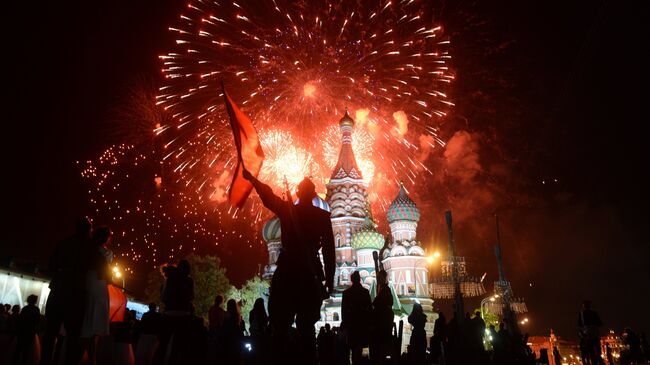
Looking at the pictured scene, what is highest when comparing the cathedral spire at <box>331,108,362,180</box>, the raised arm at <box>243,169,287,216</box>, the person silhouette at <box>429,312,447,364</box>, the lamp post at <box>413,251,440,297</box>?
the cathedral spire at <box>331,108,362,180</box>

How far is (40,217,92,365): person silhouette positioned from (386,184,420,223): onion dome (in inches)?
1766

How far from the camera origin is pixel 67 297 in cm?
543

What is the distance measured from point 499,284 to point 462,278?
3.27 m

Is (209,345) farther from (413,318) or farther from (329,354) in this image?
(413,318)

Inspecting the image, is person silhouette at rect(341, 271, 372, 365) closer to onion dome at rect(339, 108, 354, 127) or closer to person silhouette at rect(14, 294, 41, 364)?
person silhouette at rect(14, 294, 41, 364)

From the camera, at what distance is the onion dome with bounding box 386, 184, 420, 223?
49.2 metres

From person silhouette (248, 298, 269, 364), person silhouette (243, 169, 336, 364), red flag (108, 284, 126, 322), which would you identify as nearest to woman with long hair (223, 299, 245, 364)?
person silhouette (248, 298, 269, 364)

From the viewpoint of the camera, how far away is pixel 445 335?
11.1 meters

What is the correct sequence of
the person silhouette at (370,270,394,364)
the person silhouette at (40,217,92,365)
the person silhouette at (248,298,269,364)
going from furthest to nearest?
the person silhouette at (248,298,269,364), the person silhouette at (370,270,394,364), the person silhouette at (40,217,92,365)

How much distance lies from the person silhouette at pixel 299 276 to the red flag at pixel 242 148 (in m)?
1.09

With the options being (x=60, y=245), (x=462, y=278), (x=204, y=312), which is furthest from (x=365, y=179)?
(x=60, y=245)

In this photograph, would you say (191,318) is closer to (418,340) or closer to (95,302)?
(95,302)

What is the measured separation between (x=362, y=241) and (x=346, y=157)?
33.8 feet

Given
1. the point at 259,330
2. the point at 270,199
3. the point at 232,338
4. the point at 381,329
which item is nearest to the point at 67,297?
the point at 270,199
